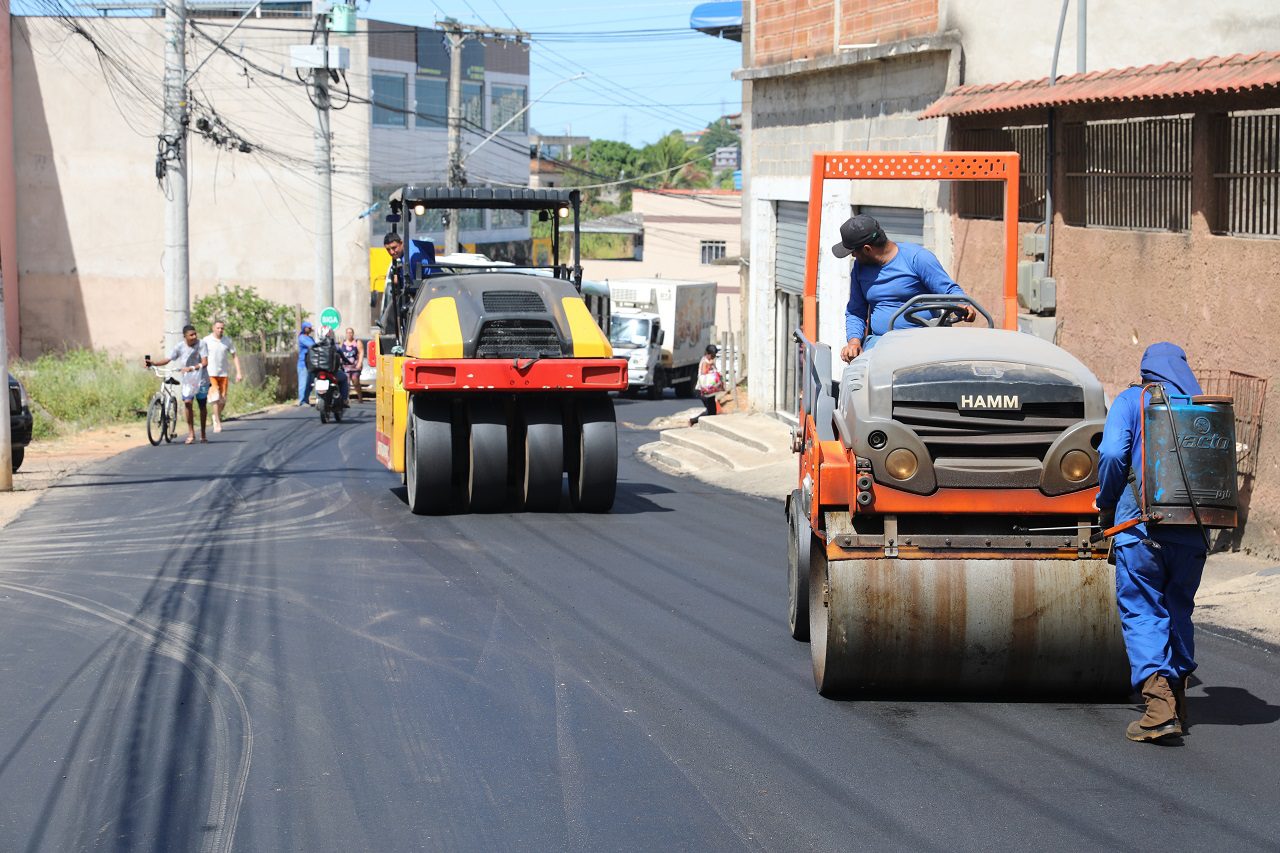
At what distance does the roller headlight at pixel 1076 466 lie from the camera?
7.20 meters

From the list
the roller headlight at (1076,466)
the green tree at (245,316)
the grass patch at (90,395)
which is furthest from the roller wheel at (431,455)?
the green tree at (245,316)

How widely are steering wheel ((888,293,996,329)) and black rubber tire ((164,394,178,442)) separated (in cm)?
1620

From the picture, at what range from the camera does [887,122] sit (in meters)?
20.2


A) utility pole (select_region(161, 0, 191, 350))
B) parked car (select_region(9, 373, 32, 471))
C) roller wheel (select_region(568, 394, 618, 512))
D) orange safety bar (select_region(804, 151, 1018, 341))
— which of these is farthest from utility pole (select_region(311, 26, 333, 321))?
orange safety bar (select_region(804, 151, 1018, 341))

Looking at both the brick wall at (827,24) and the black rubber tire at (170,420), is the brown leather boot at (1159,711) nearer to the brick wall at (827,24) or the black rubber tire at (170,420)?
the brick wall at (827,24)

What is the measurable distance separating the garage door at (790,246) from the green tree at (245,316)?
70.9 feet

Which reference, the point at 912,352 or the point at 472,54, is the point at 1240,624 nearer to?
the point at 912,352

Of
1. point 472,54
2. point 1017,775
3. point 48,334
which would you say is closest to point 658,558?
point 1017,775

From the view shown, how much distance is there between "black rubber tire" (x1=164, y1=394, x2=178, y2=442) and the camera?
23188 millimetres

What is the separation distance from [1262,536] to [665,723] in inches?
248

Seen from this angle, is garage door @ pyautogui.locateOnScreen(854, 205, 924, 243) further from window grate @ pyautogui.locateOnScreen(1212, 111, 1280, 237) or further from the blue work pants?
the blue work pants

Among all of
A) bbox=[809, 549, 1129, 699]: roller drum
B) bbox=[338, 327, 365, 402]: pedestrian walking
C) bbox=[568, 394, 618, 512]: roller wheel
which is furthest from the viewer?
bbox=[338, 327, 365, 402]: pedestrian walking

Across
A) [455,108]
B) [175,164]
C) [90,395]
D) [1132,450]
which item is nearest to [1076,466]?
[1132,450]

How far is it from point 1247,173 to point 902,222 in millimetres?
8123
